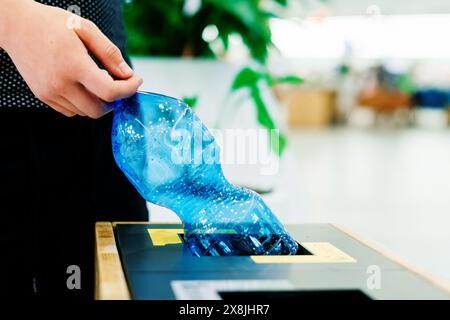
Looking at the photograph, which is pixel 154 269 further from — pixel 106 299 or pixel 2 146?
pixel 2 146

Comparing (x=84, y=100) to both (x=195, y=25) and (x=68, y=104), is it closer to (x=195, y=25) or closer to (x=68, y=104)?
(x=68, y=104)

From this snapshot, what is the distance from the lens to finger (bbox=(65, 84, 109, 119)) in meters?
0.60

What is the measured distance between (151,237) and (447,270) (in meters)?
1.79

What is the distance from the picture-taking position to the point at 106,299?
46 cm

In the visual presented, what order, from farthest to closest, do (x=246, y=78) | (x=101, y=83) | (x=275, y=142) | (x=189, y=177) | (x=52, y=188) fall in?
1. (x=246, y=78)
2. (x=275, y=142)
3. (x=52, y=188)
4. (x=189, y=177)
5. (x=101, y=83)

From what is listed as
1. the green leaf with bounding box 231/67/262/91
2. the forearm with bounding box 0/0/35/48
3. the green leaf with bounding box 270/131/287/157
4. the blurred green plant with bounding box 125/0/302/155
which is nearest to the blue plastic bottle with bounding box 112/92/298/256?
the forearm with bounding box 0/0/35/48

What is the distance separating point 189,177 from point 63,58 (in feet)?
0.61

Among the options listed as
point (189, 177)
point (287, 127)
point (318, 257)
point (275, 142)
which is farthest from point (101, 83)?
point (287, 127)

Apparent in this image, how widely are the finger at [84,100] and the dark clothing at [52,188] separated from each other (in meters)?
0.27

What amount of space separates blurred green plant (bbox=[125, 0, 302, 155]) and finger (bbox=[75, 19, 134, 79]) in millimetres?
1289

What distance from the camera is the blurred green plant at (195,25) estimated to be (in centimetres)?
196

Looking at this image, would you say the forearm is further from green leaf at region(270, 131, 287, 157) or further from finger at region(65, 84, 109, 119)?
green leaf at region(270, 131, 287, 157)

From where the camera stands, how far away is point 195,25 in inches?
85.8
